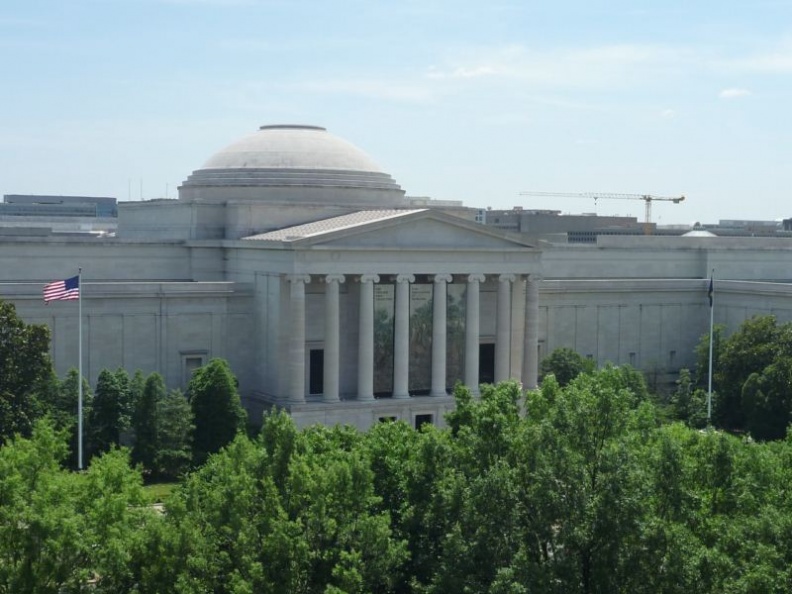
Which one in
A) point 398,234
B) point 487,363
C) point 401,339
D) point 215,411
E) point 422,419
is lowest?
point 422,419

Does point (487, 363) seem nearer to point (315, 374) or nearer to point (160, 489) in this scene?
point (315, 374)

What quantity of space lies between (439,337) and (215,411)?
20473 millimetres

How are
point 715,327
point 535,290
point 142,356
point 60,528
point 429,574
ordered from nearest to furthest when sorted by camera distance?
point 60,528, point 429,574, point 142,356, point 535,290, point 715,327

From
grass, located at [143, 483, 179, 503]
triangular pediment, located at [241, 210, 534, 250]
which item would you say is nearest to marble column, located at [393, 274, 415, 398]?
triangular pediment, located at [241, 210, 534, 250]

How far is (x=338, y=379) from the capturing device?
9969cm

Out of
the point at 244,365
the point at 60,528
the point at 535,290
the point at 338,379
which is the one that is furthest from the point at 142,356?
the point at 60,528

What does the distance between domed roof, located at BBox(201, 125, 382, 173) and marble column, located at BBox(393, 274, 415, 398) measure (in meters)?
15.9

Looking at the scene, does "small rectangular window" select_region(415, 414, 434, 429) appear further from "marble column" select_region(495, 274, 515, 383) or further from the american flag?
the american flag

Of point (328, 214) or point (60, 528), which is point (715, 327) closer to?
point (328, 214)

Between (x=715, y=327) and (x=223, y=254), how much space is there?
43564 millimetres

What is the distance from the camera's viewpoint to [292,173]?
359 feet

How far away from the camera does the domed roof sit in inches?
4353

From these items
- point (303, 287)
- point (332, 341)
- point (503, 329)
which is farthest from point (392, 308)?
point (503, 329)

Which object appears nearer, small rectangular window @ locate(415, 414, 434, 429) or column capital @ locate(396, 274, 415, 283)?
column capital @ locate(396, 274, 415, 283)
